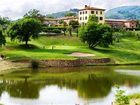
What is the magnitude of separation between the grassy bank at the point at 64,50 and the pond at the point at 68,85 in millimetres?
7221

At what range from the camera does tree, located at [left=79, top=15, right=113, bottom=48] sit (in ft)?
363

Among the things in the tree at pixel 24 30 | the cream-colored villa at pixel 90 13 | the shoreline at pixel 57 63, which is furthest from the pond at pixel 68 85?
the cream-colored villa at pixel 90 13

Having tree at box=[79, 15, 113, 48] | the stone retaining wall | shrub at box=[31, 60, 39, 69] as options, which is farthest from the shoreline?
tree at box=[79, 15, 113, 48]

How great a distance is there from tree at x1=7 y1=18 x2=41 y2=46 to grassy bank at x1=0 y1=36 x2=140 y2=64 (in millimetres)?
2797

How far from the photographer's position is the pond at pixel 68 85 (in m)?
56.0

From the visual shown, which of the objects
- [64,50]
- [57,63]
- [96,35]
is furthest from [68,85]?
[96,35]

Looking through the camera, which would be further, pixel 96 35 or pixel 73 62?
pixel 96 35

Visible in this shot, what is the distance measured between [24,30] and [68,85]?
43818 millimetres

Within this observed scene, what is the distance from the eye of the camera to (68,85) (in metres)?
70.4

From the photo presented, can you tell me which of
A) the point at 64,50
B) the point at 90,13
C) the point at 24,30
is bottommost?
the point at 64,50

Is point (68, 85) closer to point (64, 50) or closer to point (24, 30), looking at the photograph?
point (64, 50)

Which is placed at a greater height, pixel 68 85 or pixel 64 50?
pixel 64 50

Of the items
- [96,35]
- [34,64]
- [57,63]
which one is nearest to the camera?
[34,64]

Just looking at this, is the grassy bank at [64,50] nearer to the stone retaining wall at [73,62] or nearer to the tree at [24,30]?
the stone retaining wall at [73,62]
